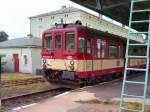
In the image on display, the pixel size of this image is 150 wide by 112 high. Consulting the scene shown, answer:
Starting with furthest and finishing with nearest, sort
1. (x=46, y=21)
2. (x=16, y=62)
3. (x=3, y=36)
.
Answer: (x=3, y=36) < (x=46, y=21) < (x=16, y=62)

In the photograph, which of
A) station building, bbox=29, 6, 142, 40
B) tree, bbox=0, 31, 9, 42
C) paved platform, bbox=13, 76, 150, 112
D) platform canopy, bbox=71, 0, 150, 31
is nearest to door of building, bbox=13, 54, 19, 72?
station building, bbox=29, 6, 142, 40

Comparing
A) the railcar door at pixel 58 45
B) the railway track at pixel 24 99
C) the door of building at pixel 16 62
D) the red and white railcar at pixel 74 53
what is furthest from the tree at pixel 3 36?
the railway track at pixel 24 99

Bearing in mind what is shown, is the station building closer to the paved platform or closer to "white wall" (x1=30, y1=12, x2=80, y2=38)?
"white wall" (x1=30, y1=12, x2=80, y2=38)

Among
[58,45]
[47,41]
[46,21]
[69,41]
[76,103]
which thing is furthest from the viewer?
[46,21]

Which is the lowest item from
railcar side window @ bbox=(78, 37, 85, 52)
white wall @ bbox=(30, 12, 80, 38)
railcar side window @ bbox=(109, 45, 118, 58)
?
railcar side window @ bbox=(109, 45, 118, 58)

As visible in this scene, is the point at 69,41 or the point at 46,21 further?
the point at 46,21

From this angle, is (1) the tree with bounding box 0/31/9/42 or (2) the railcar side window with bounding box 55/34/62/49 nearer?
(2) the railcar side window with bounding box 55/34/62/49

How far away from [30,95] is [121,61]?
8519mm

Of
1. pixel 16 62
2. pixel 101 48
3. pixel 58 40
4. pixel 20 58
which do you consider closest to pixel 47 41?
pixel 58 40

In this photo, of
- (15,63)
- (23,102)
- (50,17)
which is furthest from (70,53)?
(50,17)

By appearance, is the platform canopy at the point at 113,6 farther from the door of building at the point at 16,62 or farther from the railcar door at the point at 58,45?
the door of building at the point at 16,62

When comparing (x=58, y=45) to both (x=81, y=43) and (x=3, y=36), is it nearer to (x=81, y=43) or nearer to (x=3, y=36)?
(x=81, y=43)

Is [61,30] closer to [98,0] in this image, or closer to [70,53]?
[70,53]

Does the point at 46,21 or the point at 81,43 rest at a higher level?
the point at 46,21
